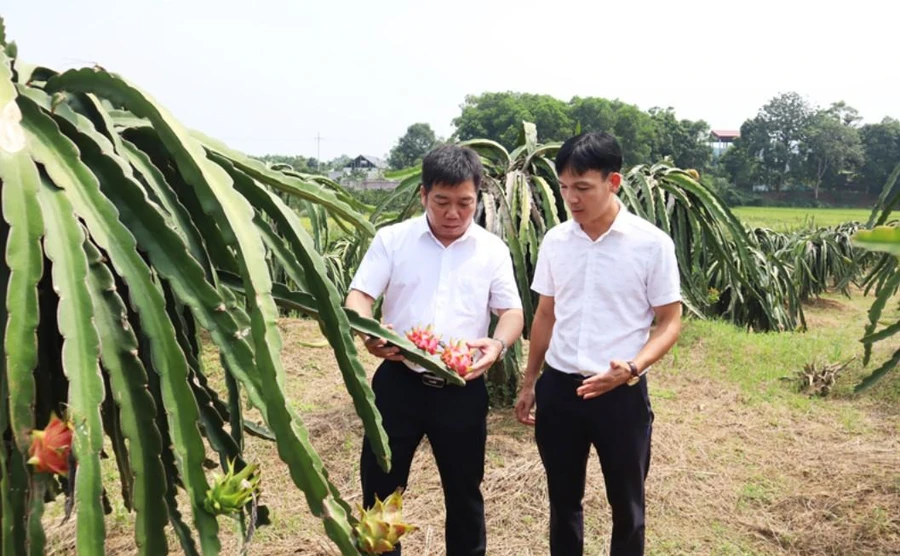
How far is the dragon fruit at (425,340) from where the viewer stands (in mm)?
2031

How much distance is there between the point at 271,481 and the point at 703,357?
12.0ft

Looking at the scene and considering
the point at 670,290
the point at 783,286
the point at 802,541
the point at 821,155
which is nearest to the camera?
the point at 670,290

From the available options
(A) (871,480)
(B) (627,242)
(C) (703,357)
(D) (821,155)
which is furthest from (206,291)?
(D) (821,155)

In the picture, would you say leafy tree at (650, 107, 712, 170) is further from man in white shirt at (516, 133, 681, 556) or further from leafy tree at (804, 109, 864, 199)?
man in white shirt at (516, 133, 681, 556)

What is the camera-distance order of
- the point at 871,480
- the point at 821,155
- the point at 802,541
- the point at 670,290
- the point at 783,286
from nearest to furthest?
1. the point at 670,290
2. the point at 802,541
3. the point at 871,480
4. the point at 783,286
5. the point at 821,155

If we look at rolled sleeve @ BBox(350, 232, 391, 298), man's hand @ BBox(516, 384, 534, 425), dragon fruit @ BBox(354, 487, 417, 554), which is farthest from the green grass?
dragon fruit @ BBox(354, 487, 417, 554)

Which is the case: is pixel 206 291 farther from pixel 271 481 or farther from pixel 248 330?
pixel 271 481

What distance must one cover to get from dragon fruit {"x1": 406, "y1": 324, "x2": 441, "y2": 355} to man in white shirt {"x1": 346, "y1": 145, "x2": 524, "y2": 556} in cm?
16

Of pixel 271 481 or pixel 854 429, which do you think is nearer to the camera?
pixel 271 481

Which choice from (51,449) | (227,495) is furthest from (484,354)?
(51,449)

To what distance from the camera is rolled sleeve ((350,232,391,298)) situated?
2.33 metres

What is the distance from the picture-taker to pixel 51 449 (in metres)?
0.90

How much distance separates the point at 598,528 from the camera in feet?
10.1

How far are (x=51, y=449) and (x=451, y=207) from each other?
150cm
